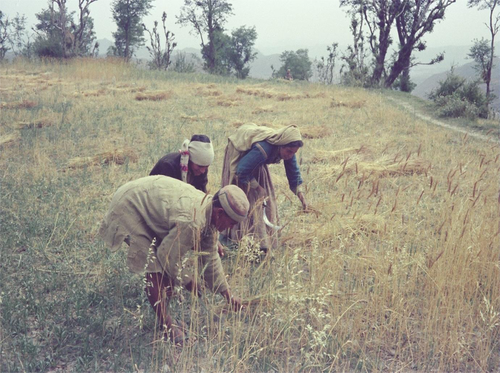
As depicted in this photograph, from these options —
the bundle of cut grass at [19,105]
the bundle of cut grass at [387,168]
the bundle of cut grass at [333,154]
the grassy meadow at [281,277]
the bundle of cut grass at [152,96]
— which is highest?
the bundle of cut grass at [152,96]

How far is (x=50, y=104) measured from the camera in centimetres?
879

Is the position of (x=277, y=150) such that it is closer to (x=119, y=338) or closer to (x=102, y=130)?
(x=119, y=338)

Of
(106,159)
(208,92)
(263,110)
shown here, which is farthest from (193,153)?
(208,92)

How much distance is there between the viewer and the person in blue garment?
317cm

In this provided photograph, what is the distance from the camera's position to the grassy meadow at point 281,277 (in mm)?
2129

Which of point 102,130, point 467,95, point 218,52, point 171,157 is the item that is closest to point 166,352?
point 171,157

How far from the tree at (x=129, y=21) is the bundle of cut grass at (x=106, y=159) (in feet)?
82.9

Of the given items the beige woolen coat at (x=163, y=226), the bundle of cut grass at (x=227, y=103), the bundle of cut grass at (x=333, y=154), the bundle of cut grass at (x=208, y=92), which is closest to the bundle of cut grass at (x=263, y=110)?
the bundle of cut grass at (x=227, y=103)

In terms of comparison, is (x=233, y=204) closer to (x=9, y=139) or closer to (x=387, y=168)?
(x=387, y=168)

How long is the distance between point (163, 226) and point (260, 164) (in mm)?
1268

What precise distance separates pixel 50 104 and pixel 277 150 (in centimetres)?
712

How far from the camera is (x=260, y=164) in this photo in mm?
3311

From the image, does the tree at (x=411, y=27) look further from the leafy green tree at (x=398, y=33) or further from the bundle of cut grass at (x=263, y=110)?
the bundle of cut grass at (x=263, y=110)

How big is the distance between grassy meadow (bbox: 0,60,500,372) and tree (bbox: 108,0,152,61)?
Result: 84.2 ft
